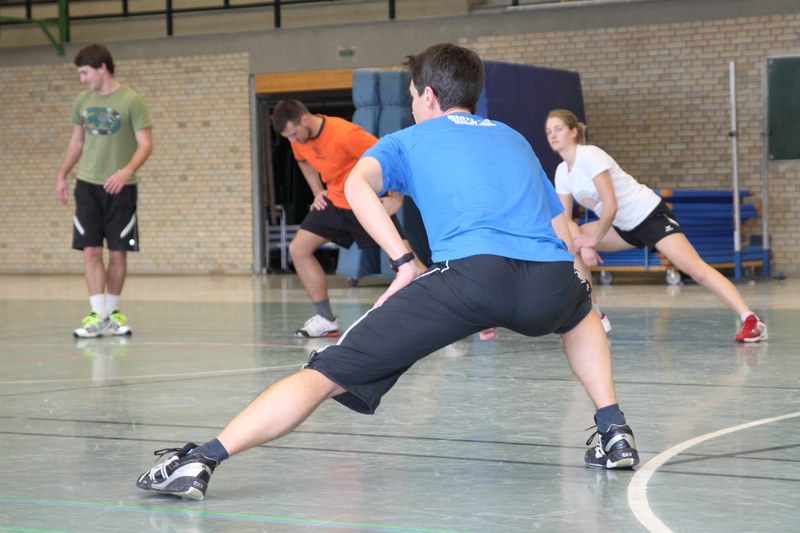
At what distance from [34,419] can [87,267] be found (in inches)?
148

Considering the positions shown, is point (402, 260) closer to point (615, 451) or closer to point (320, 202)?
point (615, 451)

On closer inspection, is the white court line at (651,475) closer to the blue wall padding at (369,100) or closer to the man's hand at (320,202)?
the man's hand at (320,202)

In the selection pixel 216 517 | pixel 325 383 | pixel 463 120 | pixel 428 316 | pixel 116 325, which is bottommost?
pixel 116 325

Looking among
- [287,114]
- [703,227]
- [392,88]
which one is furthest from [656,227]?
[703,227]

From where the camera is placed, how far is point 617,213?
7781 millimetres

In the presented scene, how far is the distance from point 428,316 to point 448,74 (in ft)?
2.46

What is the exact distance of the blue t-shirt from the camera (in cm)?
354

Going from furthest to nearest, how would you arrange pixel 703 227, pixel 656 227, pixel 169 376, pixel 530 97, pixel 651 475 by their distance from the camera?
pixel 703 227
pixel 530 97
pixel 656 227
pixel 169 376
pixel 651 475

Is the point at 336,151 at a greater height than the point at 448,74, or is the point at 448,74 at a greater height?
the point at 448,74

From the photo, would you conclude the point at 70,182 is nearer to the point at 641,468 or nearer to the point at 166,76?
the point at 166,76

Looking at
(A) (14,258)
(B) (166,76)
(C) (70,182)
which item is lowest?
(A) (14,258)

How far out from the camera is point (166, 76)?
1920cm

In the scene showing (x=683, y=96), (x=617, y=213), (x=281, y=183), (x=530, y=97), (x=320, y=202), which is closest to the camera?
(x=617, y=213)

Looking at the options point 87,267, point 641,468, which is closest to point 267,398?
point 641,468
